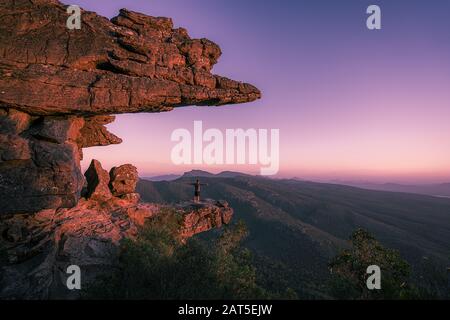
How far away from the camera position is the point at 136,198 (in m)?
24.7

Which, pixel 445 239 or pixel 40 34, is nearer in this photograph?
pixel 40 34

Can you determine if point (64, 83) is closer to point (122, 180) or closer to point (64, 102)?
point (64, 102)

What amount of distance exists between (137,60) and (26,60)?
7.11 m

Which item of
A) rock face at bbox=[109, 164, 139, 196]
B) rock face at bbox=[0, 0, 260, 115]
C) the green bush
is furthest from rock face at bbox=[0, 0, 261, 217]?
the green bush

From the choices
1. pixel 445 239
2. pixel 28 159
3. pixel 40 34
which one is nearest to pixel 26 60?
pixel 40 34

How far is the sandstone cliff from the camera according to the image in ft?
46.4

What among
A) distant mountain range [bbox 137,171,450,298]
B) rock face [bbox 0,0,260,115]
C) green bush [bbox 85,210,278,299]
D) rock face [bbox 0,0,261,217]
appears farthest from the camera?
distant mountain range [bbox 137,171,450,298]

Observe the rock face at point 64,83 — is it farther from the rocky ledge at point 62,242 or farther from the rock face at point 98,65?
the rocky ledge at point 62,242

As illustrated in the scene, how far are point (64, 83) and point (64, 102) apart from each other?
1.30 metres

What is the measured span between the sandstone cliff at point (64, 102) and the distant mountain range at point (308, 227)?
56.3m

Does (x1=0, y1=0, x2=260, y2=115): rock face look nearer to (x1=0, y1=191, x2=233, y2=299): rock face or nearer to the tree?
(x1=0, y1=191, x2=233, y2=299): rock face

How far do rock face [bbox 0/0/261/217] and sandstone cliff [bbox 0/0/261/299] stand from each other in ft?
0.21
